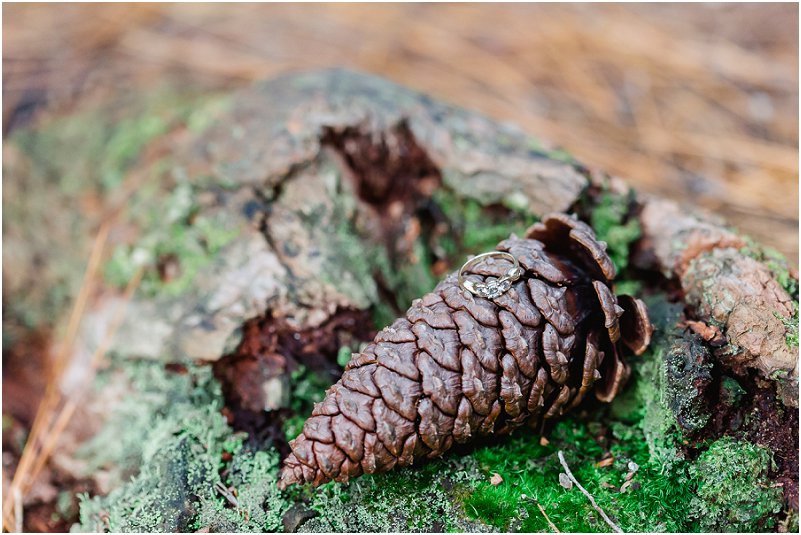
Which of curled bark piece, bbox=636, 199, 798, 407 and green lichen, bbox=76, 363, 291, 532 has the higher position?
curled bark piece, bbox=636, 199, 798, 407

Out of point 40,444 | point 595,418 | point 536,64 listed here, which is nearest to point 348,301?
point 595,418

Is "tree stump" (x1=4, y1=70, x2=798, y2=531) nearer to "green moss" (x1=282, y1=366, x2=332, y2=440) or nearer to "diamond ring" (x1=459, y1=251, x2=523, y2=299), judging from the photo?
"green moss" (x1=282, y1=366, x2=332, y2=440)

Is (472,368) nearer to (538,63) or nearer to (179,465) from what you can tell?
(179,465)

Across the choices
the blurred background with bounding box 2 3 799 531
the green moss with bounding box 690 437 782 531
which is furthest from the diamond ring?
the blurred background with bounding box 2 3 799 531

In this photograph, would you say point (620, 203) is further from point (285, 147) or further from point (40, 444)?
point (40, 444)

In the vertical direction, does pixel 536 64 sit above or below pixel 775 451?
above

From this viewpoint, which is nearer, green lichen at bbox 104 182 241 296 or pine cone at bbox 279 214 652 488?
pine cone at bbox 279 214 652 488
